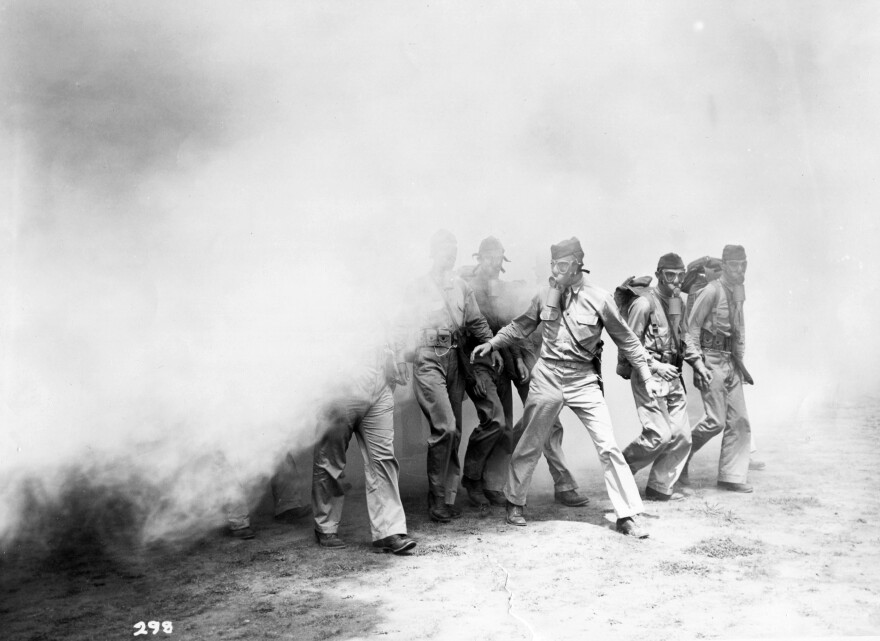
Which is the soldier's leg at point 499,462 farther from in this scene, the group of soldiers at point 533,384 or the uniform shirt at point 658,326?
the uniform shirt at point 658,326

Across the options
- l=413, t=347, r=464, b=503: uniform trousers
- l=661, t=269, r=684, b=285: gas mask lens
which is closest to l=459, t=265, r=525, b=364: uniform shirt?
l=413, t=347, r=464, b=503: uniform trousers

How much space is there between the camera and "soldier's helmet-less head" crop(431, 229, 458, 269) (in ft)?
18.2

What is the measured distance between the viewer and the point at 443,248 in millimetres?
5562

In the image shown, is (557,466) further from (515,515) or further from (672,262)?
(672,262)

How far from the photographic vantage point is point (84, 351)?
4562 millimetres

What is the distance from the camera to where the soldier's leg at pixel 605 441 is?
4.78m

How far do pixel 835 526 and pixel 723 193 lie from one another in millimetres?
4999

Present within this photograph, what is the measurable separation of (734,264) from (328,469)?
3.71m

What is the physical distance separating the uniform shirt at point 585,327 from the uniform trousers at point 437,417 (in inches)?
31.9

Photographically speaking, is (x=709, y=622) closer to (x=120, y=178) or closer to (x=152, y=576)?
(x=152, y=576)

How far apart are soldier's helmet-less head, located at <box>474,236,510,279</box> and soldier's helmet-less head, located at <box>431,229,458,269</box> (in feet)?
2.12

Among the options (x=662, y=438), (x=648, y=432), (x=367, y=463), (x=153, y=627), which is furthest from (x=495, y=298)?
(x=153, y=627)

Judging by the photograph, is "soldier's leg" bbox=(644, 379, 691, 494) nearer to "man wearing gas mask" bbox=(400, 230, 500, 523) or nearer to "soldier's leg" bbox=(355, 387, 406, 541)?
"man wearing gas mask" bbox=(400, 230, 500, 523)

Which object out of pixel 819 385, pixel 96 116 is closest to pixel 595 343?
pixel 96 116
